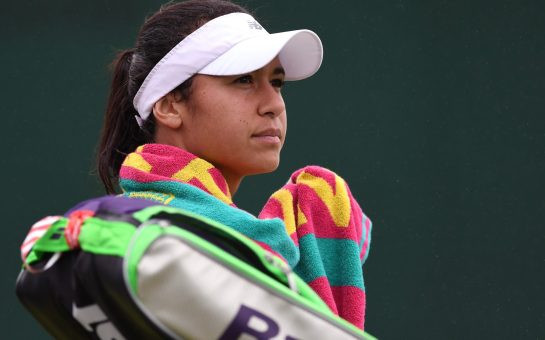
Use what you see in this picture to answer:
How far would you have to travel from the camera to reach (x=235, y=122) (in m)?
1.48

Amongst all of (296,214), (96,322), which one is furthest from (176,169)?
(96,322)

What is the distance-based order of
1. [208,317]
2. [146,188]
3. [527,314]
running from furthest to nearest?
[527,314]
[146,188]
[208,317]

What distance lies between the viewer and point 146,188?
1.38 meters

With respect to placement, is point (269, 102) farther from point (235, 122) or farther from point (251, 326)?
point (251, 326)

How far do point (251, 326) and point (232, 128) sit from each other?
Result: 2.06 ft

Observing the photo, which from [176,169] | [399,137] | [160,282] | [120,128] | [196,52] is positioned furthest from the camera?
[399,137]

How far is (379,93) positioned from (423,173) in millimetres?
242

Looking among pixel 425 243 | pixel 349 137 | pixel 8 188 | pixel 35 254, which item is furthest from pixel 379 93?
pixel 35 254

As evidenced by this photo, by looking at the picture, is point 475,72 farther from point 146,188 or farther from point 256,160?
point 146,188

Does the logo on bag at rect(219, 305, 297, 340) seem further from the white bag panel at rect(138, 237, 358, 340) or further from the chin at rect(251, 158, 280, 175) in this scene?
the chin at rect(251, 158, 280, 175)

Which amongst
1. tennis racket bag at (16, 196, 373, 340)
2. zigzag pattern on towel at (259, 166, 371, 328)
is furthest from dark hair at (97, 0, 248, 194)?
tennis racket bag at (16, 196, 373, 340)

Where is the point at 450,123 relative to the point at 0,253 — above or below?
above

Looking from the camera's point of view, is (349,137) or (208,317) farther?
(349,137)

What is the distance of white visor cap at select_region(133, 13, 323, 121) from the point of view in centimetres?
147
